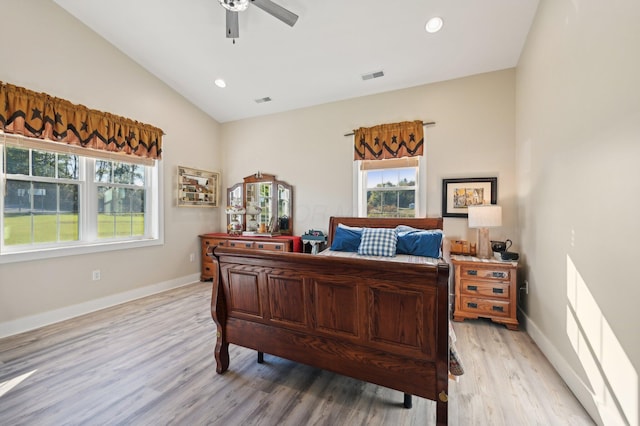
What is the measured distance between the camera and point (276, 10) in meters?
2.27

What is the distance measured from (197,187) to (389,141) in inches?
133

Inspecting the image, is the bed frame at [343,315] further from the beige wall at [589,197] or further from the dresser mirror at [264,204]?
the dresser mirror at [264,204]

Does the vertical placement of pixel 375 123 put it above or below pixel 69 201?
above

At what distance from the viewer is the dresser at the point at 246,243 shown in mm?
4031

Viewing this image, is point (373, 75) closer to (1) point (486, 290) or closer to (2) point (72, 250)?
(1) point (486, 290)

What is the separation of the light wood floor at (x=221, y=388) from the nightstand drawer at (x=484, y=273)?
1.94 feet

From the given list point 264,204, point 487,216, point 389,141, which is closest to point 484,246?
point 487,216

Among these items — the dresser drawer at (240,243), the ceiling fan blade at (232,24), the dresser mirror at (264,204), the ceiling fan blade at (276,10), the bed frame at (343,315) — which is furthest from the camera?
the dresser mirror at (264,204)

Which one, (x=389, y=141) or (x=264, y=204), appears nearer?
(x=389, y=141)

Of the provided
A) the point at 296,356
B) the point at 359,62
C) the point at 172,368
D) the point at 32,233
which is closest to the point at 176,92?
the point at 32,233

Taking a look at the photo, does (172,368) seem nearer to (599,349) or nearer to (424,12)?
(599,349)

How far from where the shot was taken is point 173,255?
434 centimetres

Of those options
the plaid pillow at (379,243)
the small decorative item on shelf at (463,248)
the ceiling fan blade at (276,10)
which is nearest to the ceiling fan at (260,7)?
the ceiling fan blade at (276,10)

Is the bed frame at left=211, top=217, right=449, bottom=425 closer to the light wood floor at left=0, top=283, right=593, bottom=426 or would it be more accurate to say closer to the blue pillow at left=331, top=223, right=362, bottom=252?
the light wood floor at left=0, top=283, right=593, bottom=426
